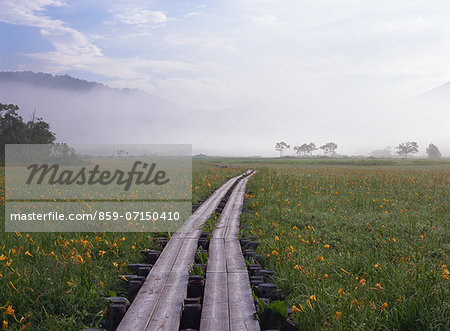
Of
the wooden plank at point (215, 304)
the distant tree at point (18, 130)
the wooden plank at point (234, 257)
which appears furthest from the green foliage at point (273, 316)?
the distant tree at point (18, 130)

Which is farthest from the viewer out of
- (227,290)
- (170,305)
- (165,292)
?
(227,290)

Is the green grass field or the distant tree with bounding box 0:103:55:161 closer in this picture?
the green grass field

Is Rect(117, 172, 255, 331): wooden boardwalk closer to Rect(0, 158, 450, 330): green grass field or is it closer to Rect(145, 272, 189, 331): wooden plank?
Rect(145, 272, 189, 331): wooden plank

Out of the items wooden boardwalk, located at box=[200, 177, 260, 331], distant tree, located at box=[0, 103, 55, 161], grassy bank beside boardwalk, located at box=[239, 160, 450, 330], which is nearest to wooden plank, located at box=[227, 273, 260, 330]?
wooden boardwalk, located at box=[200, 177, 260, 331]

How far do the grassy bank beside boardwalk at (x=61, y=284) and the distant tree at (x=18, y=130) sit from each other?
47635mm

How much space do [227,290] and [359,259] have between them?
2664mm

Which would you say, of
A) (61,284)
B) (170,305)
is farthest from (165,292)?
(61,284)

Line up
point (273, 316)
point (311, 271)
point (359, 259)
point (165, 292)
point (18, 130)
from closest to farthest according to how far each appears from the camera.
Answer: point (273, 316) < point (165, 292) < point (311, 271) < point (359, 259) < point (18, 130)

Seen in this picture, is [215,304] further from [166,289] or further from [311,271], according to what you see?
[311,271]

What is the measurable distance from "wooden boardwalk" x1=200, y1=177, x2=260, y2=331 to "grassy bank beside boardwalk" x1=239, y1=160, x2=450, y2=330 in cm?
53

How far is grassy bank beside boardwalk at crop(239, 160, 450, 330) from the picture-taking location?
11.3 ft

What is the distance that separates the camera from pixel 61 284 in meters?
4.21

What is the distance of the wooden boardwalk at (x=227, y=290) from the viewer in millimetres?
3451

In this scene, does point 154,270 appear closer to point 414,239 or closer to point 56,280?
point 56,280
